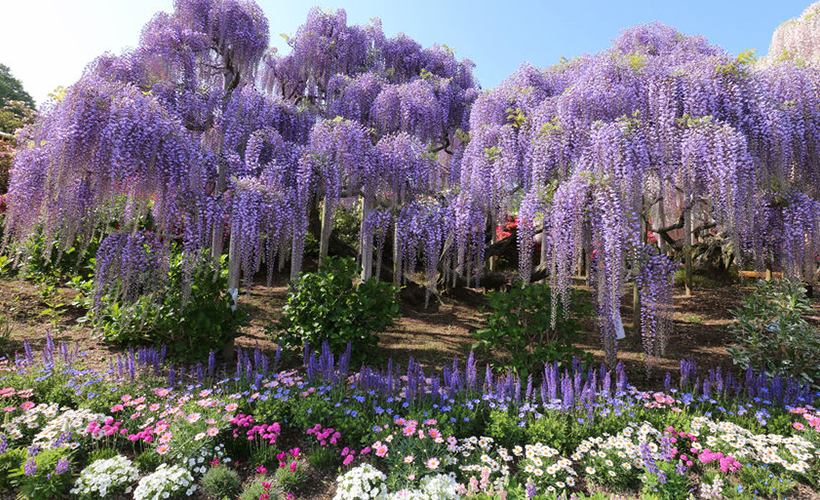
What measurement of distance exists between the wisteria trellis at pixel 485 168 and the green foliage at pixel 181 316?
1.31 ft

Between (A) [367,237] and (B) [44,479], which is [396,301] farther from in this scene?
(B) [44,479]

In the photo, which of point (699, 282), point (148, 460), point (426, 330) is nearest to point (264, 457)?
point (148, 460)

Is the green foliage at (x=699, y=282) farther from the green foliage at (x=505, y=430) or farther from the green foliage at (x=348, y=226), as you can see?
the green foliage at (x=505, y=430)

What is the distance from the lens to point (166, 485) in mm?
2664

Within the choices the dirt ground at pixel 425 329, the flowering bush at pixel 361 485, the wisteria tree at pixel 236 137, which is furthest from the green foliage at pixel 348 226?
→ the flowering bush at pixel 361 485

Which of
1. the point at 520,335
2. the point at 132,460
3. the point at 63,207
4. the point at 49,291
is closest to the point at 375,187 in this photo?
the point at 520,335

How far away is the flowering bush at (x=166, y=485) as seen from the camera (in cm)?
262

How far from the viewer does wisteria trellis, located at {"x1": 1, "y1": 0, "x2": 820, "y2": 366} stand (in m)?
4.15

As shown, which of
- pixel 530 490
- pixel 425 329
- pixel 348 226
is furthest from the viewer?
pixel 348 226

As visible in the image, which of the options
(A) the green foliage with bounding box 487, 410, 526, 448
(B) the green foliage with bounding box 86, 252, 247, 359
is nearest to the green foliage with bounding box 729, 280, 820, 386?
(A) the green foliage with bounding box 487, 410, 526, 448

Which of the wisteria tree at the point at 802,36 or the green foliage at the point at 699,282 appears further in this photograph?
the green foliage at the point at 699,282

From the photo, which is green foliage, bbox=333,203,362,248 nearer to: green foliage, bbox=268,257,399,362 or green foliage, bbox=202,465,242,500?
green foliage, bbox=268,257,399,362

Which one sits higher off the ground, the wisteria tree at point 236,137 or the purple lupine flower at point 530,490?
the wisteria tree at point 236,137

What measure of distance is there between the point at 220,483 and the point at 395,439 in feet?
4.26
